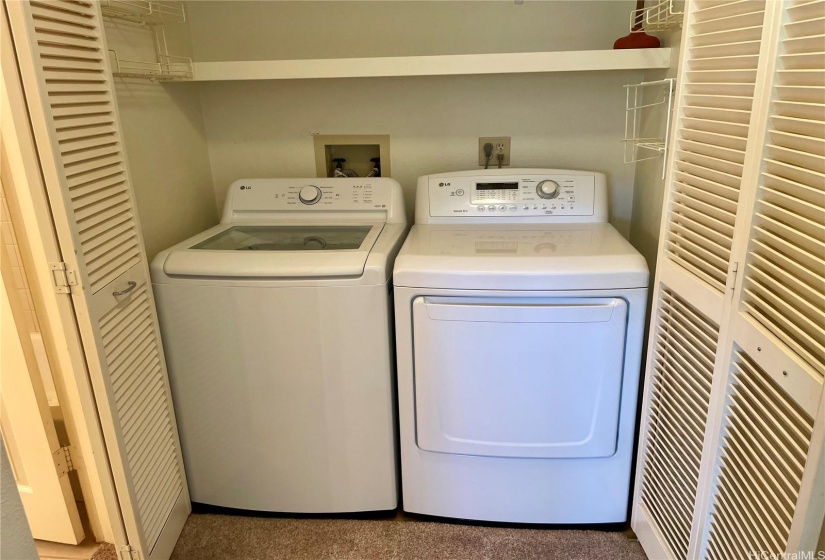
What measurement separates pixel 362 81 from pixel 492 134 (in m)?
0.54

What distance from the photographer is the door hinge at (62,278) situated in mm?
1263

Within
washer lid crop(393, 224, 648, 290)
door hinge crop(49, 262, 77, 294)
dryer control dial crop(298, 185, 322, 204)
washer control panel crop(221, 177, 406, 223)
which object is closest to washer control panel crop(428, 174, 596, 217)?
washer control panel crop(221, 177, 406, 223)

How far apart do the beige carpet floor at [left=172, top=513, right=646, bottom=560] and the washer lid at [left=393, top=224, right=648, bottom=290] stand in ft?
2.80

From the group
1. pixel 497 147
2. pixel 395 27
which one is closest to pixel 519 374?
pixel 497 147

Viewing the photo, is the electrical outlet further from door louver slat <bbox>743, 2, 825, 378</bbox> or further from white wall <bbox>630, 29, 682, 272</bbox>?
door louver slat <bbox>743, 2, 825, 378</bbox>

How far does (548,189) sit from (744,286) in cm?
93

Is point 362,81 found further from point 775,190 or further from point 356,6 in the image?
point 775,190

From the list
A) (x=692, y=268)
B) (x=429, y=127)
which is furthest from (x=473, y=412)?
(x=429, y=127)

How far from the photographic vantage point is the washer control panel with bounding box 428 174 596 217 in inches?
77.9

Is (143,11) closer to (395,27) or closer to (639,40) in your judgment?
(395,27)

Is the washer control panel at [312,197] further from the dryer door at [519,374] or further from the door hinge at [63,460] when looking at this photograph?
the door hinge at [63,460]

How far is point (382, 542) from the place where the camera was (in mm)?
1803

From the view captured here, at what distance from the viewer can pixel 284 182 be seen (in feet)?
6.86

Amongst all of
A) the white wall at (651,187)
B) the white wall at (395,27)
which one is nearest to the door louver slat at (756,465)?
the white wall at (651,187)
